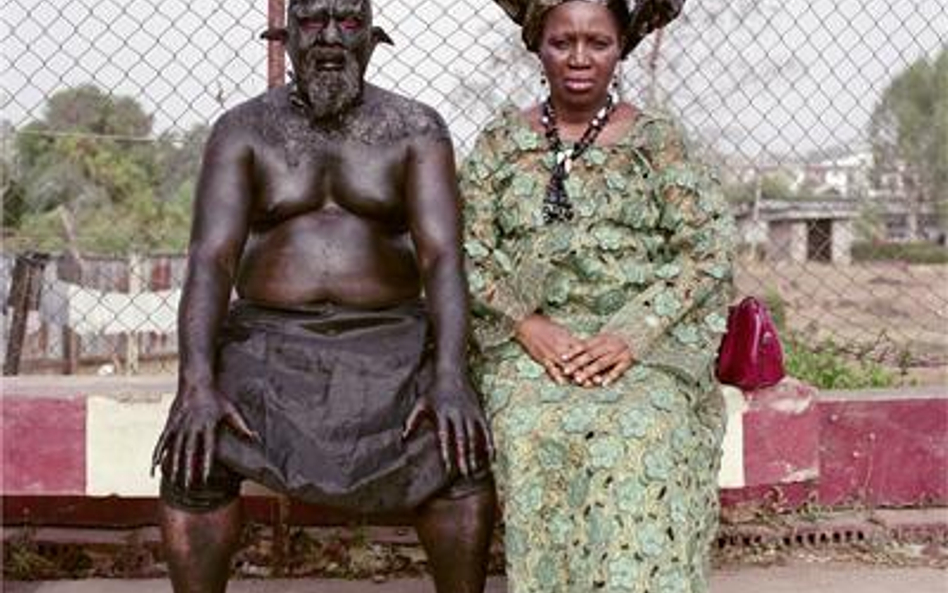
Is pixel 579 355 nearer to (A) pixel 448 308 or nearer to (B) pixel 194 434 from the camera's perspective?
(A) pixel 448 308

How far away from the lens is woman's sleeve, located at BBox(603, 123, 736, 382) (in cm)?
326

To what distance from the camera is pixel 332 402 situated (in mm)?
3078

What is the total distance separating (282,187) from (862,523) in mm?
2401

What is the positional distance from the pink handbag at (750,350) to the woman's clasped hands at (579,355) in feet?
2.27

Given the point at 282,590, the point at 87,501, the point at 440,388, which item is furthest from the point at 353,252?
the point at 87,501

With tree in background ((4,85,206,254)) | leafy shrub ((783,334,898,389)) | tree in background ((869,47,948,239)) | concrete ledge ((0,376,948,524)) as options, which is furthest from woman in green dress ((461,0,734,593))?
tree in background ((869,47,948,239))

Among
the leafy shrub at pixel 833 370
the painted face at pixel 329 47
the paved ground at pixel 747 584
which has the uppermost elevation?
the painted face at pixel 329 47

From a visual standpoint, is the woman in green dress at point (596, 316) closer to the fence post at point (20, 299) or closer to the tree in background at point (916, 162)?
the fence post at point (20, 299)

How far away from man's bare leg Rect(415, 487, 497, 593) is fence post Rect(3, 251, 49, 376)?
3.01m

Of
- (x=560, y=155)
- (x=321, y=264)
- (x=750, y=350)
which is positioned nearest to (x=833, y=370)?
(x=750, y=350)

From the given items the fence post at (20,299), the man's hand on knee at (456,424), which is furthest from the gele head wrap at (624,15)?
the fence post at (20,299)

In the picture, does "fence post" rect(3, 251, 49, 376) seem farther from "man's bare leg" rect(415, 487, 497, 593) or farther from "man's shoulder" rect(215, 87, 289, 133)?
"man's bare leg" rect(415, 487, 497, 593)

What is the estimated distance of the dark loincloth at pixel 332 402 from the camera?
297cm

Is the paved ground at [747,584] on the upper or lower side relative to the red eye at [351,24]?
lower
